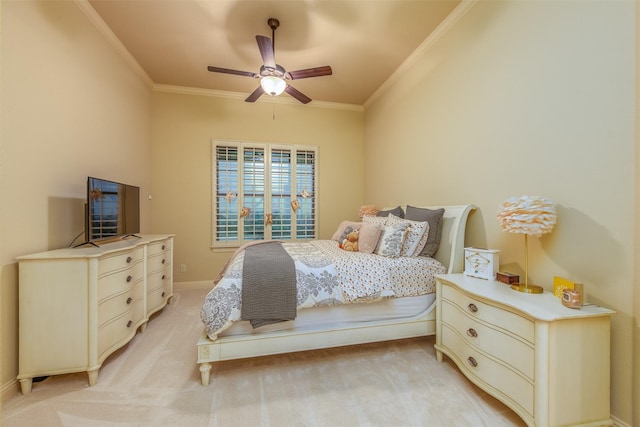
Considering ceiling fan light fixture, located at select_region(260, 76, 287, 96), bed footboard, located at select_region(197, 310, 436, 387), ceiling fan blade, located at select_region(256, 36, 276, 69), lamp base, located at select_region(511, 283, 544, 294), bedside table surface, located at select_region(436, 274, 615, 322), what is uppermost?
ceiling fan blade, located at select_region(256, 36, 276, 69)

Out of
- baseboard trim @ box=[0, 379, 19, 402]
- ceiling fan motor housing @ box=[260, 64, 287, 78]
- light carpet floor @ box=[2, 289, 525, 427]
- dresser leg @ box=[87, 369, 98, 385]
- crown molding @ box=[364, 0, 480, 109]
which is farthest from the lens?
ceiling fan motor housing @ box=[260, 64, 287, 78]

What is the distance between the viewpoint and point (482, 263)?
1957mm

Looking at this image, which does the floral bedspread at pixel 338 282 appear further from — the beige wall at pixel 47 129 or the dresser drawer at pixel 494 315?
the beige wall at pixel 47 129

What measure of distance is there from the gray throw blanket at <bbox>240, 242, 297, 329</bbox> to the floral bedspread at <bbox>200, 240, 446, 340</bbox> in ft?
0.18

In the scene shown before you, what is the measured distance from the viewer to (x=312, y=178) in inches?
180

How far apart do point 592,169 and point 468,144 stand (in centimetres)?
102

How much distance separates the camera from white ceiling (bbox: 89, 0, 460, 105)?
7.90ft

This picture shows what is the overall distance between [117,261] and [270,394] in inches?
61.8

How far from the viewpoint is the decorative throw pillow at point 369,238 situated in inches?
100

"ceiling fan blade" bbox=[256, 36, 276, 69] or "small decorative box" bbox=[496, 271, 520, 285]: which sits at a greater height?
"ceiling fan blade" bbox=[256, 36, 276, 69]

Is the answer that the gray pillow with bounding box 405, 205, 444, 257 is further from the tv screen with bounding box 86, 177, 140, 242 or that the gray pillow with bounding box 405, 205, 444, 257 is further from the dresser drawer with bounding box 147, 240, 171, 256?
the tv screen with bounding box 86, 177, 140, 242

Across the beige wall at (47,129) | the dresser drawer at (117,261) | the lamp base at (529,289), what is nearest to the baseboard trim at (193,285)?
the dresser drawer at (117,261)

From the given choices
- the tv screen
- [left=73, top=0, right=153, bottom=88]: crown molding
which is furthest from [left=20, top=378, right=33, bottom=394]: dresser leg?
[left=73, top=0, right=153, bottom=88]: crown molding

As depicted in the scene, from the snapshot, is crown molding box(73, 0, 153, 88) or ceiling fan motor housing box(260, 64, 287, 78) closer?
crown molding box(73, 0, 153, 88)
